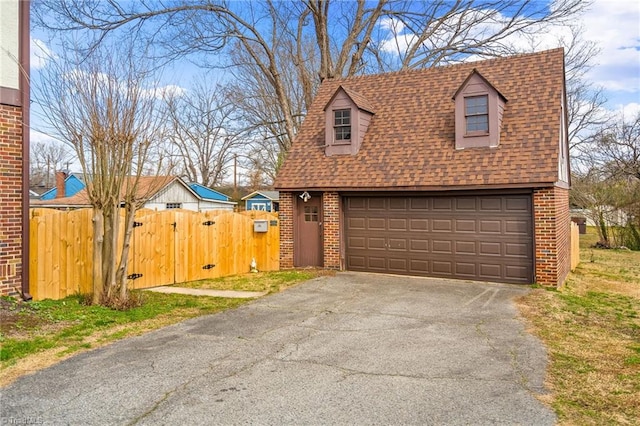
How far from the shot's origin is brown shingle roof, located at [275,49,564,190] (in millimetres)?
10836

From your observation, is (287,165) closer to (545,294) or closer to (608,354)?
(545,294)

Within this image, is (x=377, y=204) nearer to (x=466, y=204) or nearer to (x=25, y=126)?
(x=466, y=204)

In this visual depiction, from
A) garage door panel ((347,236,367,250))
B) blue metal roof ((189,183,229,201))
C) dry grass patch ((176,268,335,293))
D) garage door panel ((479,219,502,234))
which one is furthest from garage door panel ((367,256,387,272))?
blue metal roof ((189,183,229,201))

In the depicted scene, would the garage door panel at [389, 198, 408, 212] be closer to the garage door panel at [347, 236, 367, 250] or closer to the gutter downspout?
the garage door panel at [347, 236, 367, 250]

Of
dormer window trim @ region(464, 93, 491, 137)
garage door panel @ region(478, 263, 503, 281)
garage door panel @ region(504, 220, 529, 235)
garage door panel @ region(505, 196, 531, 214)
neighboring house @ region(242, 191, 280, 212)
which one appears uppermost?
dormer window trim @ region(464, 93, 491, 137)

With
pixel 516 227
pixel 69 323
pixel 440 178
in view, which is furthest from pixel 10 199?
pixel 516 227

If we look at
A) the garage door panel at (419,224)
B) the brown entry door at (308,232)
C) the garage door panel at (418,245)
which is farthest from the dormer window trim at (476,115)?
the brown entry door at (308,232)

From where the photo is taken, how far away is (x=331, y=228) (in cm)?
1286

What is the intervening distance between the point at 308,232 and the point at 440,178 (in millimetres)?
4237

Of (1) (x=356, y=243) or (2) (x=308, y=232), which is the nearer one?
(1) (x=356, y=243)

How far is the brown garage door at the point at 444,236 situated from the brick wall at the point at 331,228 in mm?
317

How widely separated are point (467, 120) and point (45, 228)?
10022mm

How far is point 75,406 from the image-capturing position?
13.5 feet

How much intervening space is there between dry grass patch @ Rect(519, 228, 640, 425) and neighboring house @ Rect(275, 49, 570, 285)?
128 cm
